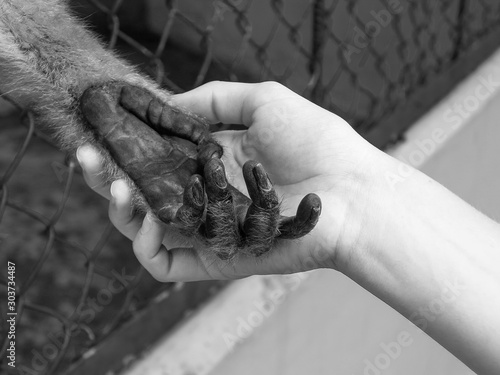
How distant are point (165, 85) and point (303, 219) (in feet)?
5.32

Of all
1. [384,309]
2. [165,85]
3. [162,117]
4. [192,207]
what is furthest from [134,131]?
[165,85]

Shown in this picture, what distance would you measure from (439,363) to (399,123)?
81 cm

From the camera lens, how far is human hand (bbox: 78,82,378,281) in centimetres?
102

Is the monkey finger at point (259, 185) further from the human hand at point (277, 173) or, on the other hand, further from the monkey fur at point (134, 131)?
the human hand at point (277, 173)

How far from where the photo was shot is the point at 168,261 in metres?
1.08

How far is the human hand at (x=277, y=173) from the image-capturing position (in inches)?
40.3

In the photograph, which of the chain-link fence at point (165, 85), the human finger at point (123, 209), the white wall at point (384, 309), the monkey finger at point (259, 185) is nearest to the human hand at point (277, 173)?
the human finger at point (123, 209)

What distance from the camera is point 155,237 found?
3.28 ft

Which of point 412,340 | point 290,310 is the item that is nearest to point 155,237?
point 290,310

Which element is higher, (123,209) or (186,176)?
(186,176)

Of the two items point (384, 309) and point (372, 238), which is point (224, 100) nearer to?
point (372, 238)

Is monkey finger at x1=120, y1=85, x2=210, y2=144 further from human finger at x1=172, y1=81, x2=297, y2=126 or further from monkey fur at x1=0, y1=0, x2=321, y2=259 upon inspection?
human finger at x1=172, y1=81, x2=297, y2=126

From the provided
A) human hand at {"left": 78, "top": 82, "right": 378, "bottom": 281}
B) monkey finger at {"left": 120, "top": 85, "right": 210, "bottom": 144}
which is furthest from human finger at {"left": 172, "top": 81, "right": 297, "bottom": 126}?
monkey finger at {"left": 120, "top": 85, "right": 210, "bottom": 144}

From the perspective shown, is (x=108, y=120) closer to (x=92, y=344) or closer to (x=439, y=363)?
(x=92, y=344)
